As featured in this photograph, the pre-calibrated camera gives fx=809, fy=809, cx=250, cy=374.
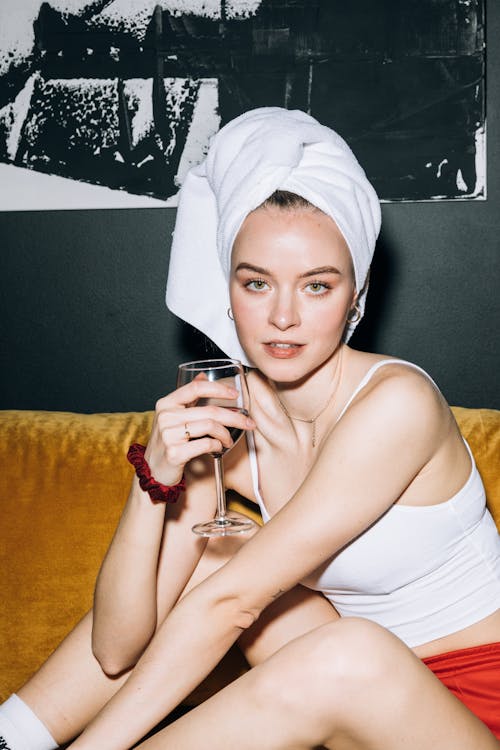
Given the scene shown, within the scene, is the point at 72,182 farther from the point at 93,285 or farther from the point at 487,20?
the point at 487,20

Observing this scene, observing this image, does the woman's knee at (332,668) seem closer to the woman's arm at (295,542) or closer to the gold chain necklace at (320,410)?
the woman's arm at (295,542)

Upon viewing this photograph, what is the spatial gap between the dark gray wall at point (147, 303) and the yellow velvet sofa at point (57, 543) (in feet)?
1.35

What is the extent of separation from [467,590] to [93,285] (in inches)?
52.7

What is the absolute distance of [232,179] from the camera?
151 cm

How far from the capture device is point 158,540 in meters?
1.55

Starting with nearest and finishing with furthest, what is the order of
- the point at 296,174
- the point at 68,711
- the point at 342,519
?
the point at 342,519 → the point at 296,174 → the point at 68,711

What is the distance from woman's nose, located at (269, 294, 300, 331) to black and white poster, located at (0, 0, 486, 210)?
0.83m

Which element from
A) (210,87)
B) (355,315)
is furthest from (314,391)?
(210,87)

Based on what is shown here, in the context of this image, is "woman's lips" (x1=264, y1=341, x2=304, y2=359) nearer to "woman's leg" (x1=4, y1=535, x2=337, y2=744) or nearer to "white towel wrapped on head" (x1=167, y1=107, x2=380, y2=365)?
"white towel wrapped on head" (x1=167, y1=107, x2=380, y2=365)

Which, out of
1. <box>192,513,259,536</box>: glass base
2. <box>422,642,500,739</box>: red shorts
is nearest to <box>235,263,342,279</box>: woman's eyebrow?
<box>192,513,259,536</box>: glass base

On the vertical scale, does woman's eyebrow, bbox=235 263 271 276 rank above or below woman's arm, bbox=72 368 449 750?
above

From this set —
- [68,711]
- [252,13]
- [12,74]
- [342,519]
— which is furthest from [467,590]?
[12,74]

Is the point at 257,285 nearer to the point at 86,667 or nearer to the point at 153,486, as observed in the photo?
the point at 153,486

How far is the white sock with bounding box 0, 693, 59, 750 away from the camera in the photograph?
61.0 inches
